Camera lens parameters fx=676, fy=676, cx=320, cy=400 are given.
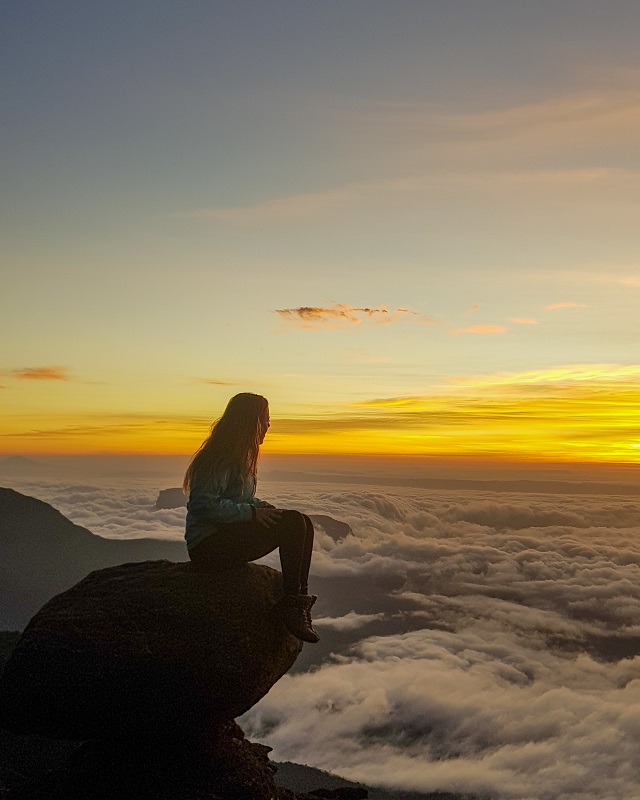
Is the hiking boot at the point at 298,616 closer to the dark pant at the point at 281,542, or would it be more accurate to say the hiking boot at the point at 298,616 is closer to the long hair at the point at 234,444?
the dark pant at the point at 281,542

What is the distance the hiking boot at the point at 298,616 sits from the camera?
436 inches

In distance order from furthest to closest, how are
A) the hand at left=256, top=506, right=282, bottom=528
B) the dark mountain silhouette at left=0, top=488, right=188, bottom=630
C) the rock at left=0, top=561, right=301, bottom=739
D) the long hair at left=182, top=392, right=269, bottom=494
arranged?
the dark mountain silhouette at left=0, top=488, right=188, bottom=630 < the rock at left=0, top=561, right=301, bottom=739 < the long hair at left=182, top=392, right=269, bottom=494 < the hand at left=256, top=506, right=282, bottom=528

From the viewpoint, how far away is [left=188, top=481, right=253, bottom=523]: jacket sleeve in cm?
1089

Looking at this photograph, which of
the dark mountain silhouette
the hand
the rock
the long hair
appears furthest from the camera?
the dark mountain silhouette

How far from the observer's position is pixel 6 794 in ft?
41.7

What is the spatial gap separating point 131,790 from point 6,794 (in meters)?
2.88

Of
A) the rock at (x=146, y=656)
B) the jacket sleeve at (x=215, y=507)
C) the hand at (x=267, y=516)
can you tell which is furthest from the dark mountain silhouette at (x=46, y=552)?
the hand at (x=267, y=516)

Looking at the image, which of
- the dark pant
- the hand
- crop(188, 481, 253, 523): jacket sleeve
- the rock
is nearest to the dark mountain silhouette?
the rock

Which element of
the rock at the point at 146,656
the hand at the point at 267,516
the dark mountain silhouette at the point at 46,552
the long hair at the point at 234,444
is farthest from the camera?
the dark mountain silhouette at the point at 46,552

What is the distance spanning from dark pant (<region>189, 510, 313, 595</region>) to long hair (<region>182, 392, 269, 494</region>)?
87 centimetres

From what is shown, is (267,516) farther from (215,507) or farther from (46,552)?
(46,552)

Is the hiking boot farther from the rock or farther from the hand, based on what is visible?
the hand

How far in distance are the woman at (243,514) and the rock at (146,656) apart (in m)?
0.96

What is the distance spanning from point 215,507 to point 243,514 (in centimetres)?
48
